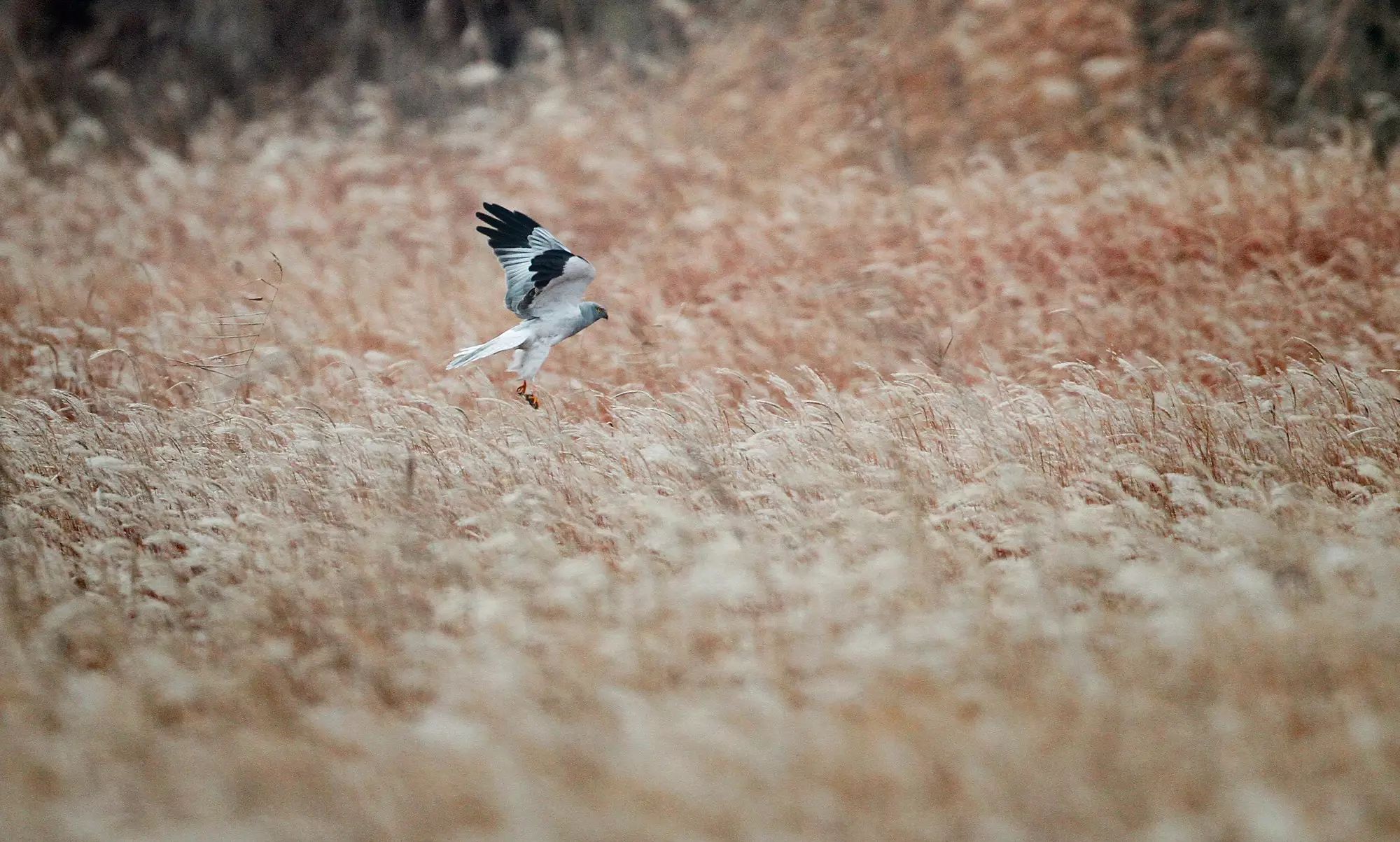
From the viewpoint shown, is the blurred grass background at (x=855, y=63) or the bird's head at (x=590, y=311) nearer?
the bird's head at (x=590, y=311)

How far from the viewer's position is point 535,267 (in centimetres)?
445

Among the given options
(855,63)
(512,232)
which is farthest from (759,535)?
(855,63)

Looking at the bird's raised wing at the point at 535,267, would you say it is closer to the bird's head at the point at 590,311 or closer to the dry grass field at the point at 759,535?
the bird's head at the point at 590,311

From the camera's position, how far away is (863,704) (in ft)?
8.58

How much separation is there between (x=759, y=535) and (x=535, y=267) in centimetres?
154

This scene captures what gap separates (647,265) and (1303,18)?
5659 mm

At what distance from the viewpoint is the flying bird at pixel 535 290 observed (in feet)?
14.7

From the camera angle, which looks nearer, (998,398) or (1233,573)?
(1233,573)

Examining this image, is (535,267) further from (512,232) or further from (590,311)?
(590,311)

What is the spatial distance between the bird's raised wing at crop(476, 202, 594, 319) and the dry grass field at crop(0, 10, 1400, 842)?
1.46 ft

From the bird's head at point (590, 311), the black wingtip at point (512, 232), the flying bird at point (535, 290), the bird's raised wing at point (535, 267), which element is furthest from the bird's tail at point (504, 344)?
the black wingtip at point (512, 232)

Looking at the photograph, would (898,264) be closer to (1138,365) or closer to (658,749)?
(1138,365)

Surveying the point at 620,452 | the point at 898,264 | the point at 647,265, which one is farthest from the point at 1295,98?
the point at 620,452

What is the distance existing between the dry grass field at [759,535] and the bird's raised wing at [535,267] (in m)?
0.45
